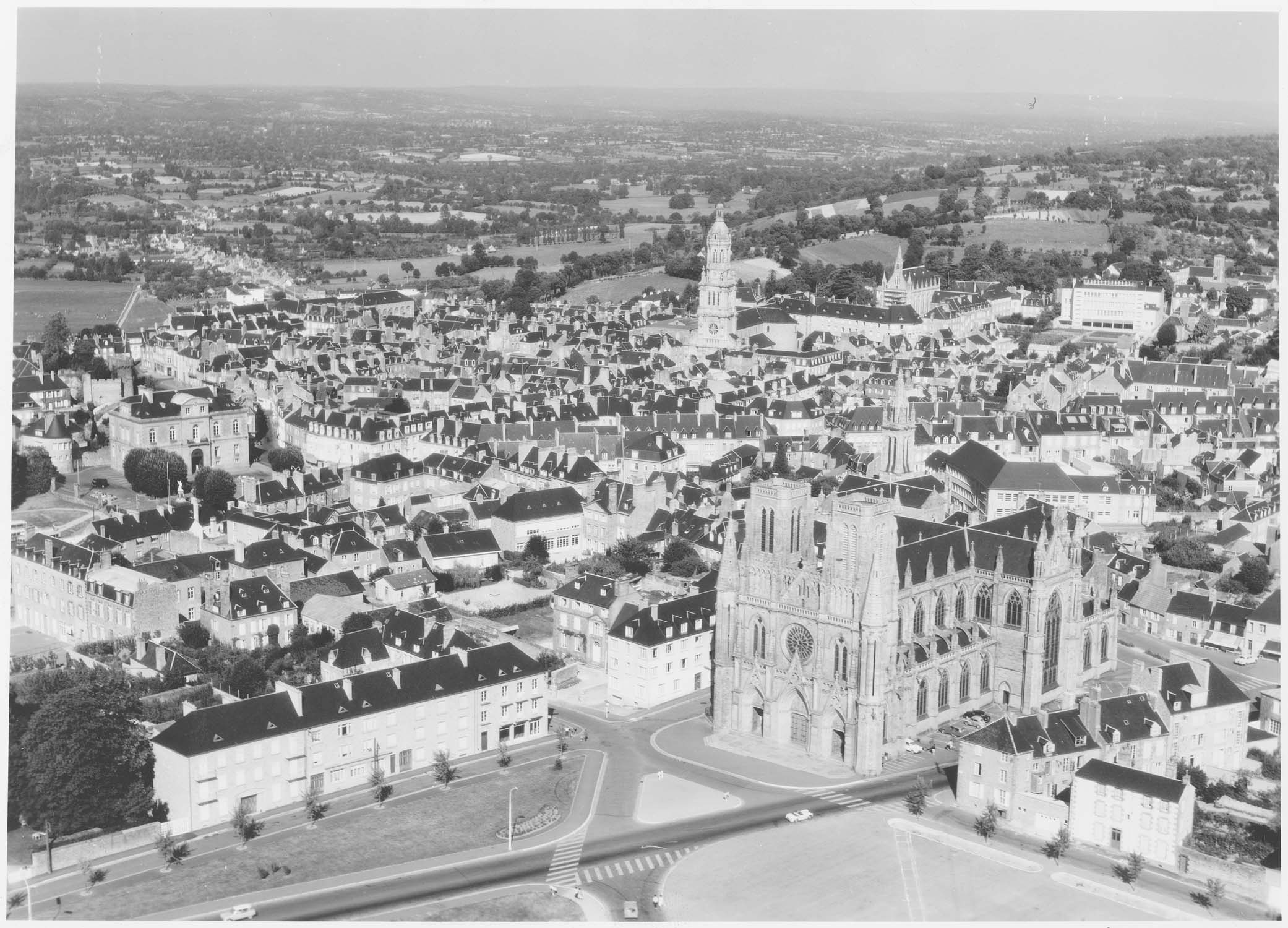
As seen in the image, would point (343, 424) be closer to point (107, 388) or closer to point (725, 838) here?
point (107, 388)

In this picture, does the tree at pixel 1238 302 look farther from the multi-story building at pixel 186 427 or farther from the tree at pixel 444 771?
the tree at pixel 444 771

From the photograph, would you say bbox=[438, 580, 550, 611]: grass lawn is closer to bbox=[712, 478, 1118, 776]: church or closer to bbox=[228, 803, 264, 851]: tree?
bbox=[712, 478, 1118, 776]: church

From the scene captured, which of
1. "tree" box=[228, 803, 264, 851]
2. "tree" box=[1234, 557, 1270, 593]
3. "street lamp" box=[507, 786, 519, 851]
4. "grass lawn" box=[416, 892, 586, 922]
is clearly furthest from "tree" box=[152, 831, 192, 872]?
"tree" box=[1234, 557, 1270, 593]

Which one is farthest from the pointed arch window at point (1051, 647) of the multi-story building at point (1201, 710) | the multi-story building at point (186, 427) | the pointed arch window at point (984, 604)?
the multi-story building at point (186, 427)

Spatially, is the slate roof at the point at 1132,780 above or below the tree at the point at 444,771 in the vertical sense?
above

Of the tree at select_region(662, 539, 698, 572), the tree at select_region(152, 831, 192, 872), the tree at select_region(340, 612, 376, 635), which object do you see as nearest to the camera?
the tree at select_region(152, 831, 192, 872)

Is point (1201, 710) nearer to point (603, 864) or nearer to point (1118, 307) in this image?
point (603, 864)
